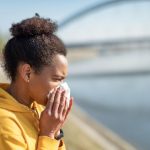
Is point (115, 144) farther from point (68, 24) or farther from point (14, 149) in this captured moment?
point (68, 24)

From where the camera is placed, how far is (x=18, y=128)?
260 cm

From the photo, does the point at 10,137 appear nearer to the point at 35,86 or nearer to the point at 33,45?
the point at 35,86

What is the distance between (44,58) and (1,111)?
0.98ft

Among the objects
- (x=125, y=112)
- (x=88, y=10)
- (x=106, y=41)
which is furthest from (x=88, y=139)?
(x=106, y=41)

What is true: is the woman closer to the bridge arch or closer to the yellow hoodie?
the yellow hoodie

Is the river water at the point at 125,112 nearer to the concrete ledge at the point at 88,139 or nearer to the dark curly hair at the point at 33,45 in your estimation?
the concrete ledge at the point at 88,139

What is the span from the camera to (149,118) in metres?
18.1

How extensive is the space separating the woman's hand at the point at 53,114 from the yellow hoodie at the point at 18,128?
0.04m

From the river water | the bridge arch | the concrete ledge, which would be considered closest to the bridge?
the bridge arch

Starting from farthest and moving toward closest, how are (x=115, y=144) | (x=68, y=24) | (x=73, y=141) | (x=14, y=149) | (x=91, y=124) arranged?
(x=68, y=24)
(x=91, y=124)
(x=115, y=144)
(x=73, y=141)
(x=14, y=149)

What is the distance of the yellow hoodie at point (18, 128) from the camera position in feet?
8.39

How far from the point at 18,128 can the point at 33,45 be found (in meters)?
0.37

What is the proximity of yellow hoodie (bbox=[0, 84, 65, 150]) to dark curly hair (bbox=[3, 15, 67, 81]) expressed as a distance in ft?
0.54

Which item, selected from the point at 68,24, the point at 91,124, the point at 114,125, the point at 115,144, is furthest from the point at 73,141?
the point at 68,24
